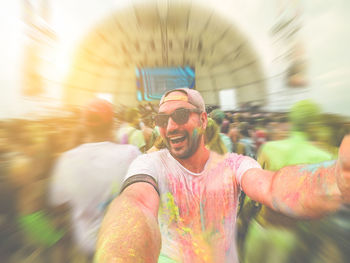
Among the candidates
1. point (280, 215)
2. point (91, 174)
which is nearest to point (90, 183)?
point (91, 174)

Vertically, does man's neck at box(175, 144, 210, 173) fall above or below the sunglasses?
below

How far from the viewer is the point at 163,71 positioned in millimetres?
443

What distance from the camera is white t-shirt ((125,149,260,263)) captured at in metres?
0.43

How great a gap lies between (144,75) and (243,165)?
349mm

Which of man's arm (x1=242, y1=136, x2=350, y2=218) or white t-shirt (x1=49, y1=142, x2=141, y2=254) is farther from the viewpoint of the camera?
white t-shirt (x1=49, y1=142, x2=141, y2=254)

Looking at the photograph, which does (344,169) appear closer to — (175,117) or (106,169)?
(175,117)

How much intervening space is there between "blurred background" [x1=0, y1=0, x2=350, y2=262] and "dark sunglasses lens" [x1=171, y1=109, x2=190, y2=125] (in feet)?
0.18

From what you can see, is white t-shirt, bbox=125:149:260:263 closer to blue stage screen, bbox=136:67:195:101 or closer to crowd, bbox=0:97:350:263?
crowd, bbox=0:97:350:263

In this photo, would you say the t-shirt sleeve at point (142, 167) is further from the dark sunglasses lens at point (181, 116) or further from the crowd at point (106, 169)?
the dark sunglasses lens at point (181, 116)

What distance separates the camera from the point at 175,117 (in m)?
0.42

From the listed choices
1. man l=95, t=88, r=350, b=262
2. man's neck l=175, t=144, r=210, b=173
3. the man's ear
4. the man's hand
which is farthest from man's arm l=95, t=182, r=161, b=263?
the man's hand

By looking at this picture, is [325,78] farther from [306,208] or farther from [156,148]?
[156,148]

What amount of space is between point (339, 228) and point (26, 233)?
81cm

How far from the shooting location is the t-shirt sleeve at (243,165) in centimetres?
46
